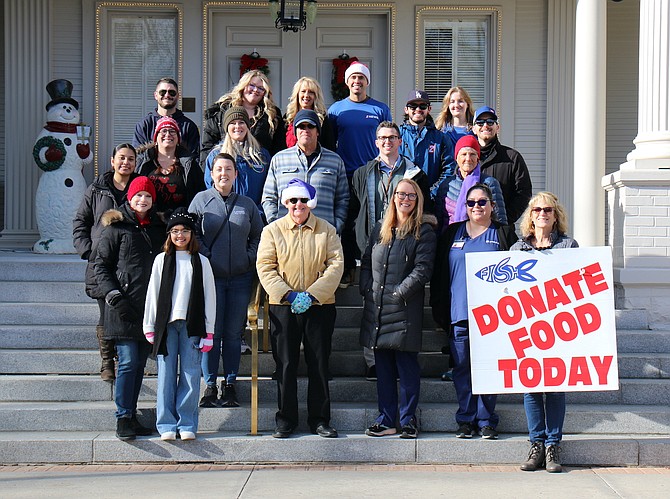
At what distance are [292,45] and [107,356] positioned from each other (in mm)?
5787

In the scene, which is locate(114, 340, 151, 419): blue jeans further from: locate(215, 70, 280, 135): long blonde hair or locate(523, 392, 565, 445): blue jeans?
locate(523, 392, 565, 445): blue jeans

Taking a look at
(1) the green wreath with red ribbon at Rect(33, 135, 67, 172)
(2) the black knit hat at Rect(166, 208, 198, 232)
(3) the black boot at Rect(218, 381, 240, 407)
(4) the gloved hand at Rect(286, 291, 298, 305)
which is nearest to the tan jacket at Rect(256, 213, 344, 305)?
(4) the gloved hand at Rect(286, 291, 298, 305)

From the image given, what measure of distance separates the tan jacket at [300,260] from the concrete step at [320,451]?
42.5 inches

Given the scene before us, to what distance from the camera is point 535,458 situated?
280 inches

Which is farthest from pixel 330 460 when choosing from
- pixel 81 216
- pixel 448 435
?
pixel 81 216

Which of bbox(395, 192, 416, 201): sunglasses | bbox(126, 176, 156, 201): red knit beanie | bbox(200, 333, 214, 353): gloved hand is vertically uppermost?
bbox(126, 176, 156, 201): red knit beanie

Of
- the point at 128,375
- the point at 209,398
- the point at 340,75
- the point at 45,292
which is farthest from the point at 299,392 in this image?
the point at 340,75

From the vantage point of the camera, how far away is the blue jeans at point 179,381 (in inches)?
287

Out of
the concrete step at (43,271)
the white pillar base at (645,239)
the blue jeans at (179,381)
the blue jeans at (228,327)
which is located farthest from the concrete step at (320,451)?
the concrete step at (43,271)

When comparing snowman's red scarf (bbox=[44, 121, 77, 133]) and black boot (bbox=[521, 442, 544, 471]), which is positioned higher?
snowman's red scarf (bbox=[44, 121, 77, 133])

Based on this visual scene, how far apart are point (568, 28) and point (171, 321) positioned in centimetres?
718

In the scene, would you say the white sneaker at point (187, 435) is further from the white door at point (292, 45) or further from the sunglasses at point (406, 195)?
the white door at point (292, 45)

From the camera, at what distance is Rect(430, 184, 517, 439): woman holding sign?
7.44 meters

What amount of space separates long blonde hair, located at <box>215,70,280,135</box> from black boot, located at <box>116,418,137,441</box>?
2.79 meters
